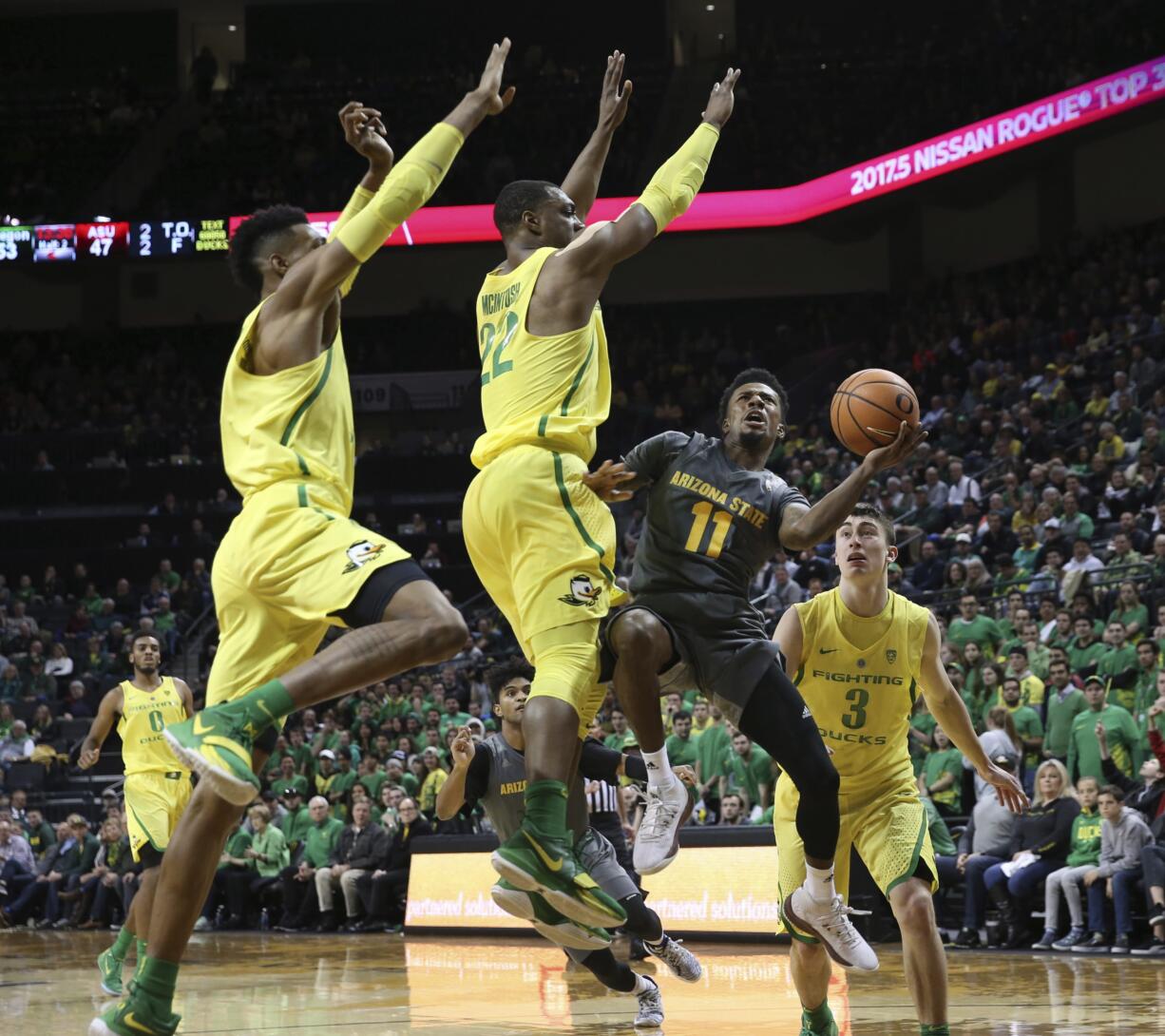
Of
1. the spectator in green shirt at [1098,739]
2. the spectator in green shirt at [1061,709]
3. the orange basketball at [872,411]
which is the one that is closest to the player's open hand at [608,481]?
the orange basketball at [872,411]

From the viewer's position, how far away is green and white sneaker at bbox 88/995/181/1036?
4.81 meters

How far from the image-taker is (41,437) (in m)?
29.6

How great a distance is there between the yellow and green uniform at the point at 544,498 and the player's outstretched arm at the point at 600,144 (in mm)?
763

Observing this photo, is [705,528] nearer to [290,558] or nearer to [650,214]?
[650,214]

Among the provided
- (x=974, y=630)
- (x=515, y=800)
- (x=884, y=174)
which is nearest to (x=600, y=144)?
(x=515, y=800)

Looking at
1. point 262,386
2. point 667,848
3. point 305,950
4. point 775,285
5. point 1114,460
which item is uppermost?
point 775,285

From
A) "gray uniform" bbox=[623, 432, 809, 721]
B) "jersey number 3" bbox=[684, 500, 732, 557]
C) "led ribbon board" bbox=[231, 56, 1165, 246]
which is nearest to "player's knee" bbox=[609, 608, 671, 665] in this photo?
"gray uniform" bbox=[623, 432, 809, 721]

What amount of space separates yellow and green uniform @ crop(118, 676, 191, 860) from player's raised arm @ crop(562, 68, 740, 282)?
656 cm

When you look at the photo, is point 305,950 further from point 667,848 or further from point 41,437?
point 41,437

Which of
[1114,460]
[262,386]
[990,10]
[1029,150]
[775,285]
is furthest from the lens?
[775,285]

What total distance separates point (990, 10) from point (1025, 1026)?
25.6m

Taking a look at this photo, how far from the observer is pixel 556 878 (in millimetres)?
5168

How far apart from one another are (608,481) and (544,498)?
0.94 ft

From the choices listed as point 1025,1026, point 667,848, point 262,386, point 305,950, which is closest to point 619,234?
point 262,386
